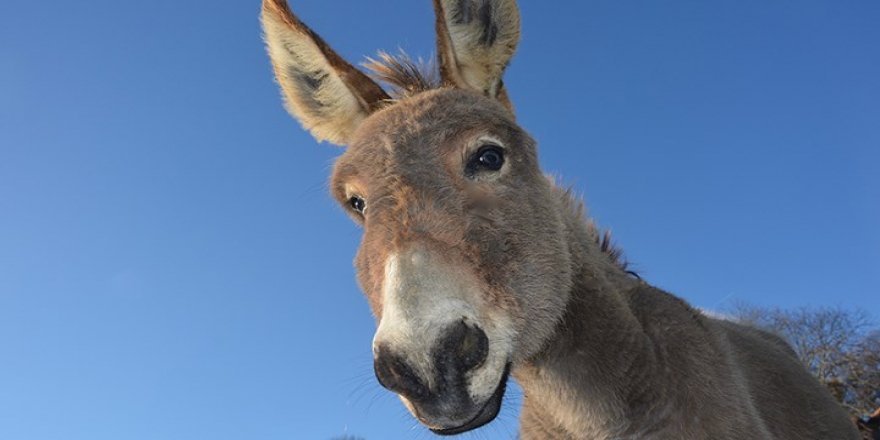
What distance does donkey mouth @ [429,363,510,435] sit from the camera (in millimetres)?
2631

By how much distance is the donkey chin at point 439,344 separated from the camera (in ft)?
7.98

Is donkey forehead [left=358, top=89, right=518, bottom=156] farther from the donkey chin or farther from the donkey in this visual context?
the donkey chin

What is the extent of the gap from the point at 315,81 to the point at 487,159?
1898 millimetres

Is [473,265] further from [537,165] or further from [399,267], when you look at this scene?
[537,165]

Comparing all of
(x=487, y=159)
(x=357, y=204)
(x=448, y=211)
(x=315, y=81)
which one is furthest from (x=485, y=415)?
(x=315, y=81)

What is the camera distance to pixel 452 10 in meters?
3.99

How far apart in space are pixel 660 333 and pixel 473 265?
145 centimetres

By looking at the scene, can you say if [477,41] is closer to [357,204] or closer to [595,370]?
[357,204]

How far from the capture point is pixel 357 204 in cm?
380

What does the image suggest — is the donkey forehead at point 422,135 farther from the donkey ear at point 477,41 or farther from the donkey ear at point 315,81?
the donkey ear at point 315,81

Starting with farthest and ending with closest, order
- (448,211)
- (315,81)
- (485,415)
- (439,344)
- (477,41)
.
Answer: (315,81) < (477,41) < (448,211) < (485,415) < (439,344)

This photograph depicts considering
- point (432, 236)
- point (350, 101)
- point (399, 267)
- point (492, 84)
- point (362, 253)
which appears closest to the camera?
point (399, 267)

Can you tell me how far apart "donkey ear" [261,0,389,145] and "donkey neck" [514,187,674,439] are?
1998mm

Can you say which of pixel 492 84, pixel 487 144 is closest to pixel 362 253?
pixel 487 144
